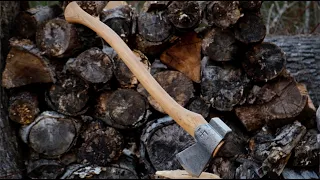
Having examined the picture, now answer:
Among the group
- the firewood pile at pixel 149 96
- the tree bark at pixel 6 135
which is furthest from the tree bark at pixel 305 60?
the tree bark at pixel 6 135

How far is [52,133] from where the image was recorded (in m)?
2.64

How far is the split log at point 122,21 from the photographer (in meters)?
2.64

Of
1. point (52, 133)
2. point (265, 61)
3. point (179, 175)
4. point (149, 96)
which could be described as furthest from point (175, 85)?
point (179, 175)

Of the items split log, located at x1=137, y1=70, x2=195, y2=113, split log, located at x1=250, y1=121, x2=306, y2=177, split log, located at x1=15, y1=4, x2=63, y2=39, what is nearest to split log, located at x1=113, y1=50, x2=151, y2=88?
split log, located at x1=137, y1=70, x2=195, y2=113

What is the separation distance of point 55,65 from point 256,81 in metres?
1.22

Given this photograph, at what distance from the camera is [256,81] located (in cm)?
254

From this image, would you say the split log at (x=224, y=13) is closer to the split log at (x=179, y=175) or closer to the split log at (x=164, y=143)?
the split log at (x=164, y=143)

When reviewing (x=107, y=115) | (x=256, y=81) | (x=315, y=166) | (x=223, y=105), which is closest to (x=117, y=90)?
(x=107, y=115)

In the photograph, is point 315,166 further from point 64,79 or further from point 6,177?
point 6,177

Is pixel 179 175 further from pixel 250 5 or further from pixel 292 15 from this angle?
pixel 292 15

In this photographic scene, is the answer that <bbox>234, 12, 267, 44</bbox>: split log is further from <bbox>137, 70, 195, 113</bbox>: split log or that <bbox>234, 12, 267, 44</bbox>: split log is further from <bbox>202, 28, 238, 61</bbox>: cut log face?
<bbox>137, 70, 195, 113</bbox>: split log

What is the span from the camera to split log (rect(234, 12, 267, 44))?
2436 millimetres

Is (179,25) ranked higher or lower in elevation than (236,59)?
higher

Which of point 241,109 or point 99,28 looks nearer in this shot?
point 99,28
